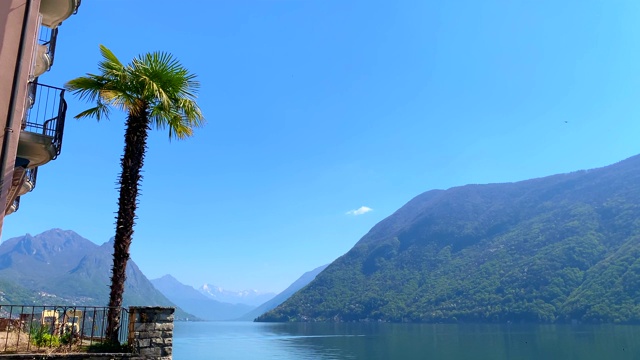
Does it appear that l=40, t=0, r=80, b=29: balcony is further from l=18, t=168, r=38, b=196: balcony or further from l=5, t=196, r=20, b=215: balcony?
l=5, t=196, r=20, b=215: balcony

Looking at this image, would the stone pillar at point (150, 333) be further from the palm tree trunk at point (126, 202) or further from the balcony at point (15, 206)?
the balcony at point (15, 206)

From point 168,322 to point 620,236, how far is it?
213 m

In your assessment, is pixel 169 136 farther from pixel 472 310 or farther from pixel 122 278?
pixel 472 310

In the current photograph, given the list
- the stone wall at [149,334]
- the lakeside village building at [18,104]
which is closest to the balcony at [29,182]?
the lakeside village building at [18,104]

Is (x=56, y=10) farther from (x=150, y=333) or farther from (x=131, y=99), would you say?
(x=150, y=333)

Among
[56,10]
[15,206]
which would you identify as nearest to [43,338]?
[15,206]

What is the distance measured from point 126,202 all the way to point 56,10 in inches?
251

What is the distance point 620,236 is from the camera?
190 metres

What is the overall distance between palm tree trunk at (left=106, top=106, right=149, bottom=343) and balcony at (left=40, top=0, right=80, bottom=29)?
392 centimetres

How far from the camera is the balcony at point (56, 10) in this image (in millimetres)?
14859

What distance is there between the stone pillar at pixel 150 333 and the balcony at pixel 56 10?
9.23m

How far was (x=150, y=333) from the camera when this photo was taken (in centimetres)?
1152

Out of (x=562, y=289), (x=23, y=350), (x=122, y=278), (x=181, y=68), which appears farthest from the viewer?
(x=562, y=289)

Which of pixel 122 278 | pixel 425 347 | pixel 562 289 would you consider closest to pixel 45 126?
pixel 122 278
